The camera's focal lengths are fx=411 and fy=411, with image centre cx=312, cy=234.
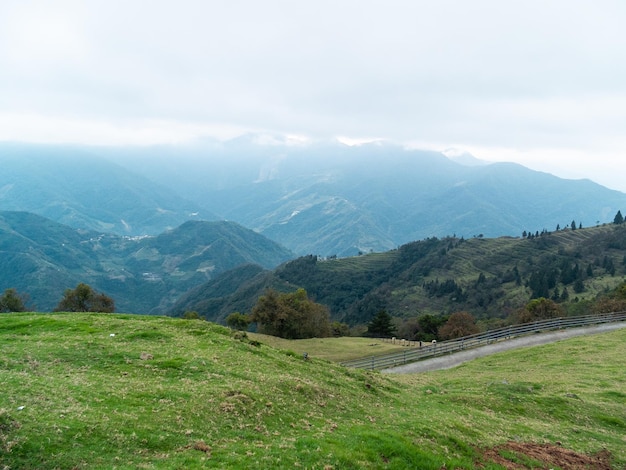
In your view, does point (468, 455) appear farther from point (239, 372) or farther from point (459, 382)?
point (459, 382)

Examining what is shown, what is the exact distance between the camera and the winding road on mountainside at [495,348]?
146 feet

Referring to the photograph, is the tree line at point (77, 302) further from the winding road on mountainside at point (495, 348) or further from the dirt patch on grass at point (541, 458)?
the dirt patch on grass at point (541, 458)

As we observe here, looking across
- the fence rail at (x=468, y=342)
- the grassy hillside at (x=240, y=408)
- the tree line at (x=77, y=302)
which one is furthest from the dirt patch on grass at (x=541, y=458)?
the tree line at (x=77, y=302)

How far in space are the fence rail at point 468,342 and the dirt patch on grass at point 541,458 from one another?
2528 cm

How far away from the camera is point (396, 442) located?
15469 mm

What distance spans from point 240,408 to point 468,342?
43474mm

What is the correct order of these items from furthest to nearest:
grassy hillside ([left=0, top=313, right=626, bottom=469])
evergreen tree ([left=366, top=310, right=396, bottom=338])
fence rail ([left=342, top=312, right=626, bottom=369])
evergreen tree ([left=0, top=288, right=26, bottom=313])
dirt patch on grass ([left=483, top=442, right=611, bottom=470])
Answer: evergreen tree ([left=366, top=310, right=396, bottom=338]) < evergreen tree ([left=0, top=288, right=26, bottom=313]) < fence rail ([left=342, top=312, right=626, bottom=369]) < dirt patch on grass ([left=483, top=442, right=611, bottom=470]) < grassy hillside ([left=0, top=313, right=626, bottom=469])

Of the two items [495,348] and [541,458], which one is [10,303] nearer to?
[495,348]

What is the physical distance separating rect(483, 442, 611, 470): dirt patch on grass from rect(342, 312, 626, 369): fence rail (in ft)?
83.0

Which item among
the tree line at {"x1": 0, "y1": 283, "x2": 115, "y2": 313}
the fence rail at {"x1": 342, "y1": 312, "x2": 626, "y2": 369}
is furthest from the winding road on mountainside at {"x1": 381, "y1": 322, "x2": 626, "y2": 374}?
the tree line at {"x1": 0, "y1": 283, "x2": 115, "y2": 313}

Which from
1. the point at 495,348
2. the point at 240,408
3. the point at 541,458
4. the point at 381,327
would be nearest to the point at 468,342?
the point at 495,348

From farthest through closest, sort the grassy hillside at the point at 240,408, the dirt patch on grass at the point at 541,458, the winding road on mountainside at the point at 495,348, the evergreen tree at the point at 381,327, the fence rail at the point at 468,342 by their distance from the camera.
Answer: the evergreen tree at the point at 381,327
the fence rail at the point at 468,342
the winding road on mountainside at the point at 495,348
the dirt patch on grass at the point at 541,458
the grassy hillside at the point at 240,408

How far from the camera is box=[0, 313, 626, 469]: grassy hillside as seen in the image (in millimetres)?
12898

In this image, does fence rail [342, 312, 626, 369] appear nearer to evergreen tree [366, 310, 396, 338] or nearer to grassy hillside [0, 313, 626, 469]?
grassy hillside [0, 313, 626, 469]
